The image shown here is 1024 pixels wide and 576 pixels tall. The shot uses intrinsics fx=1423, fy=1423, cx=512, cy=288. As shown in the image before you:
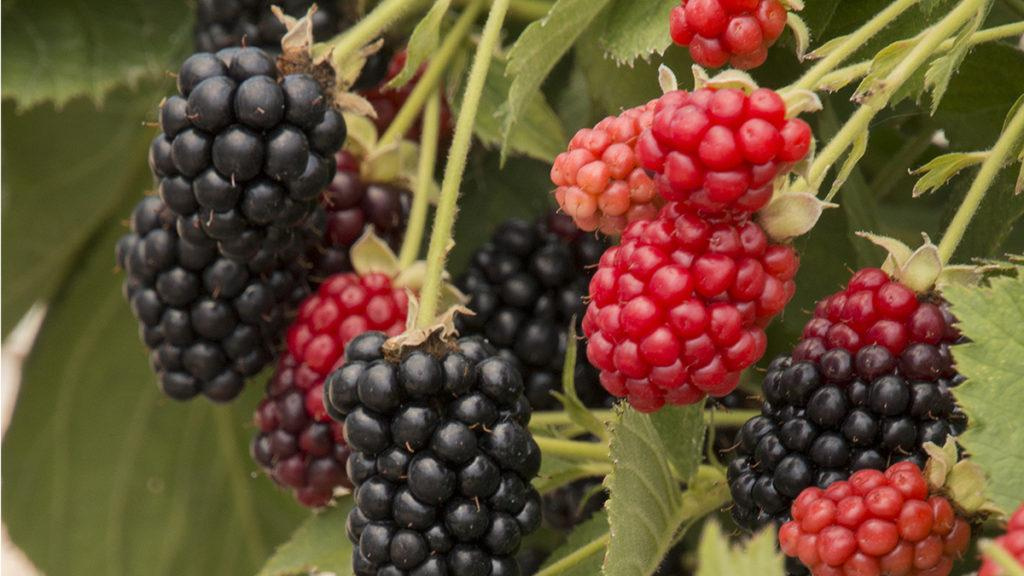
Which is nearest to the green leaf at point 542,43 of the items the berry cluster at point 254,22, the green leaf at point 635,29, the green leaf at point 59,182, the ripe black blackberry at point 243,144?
the green leaf at point 635,29

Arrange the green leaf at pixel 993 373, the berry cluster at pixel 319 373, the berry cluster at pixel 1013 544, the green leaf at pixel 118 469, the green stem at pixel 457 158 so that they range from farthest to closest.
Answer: the green leaf at pixel 118 469 → the berry cluster at pixel 319 373 → the green stem at pixel 457 158 → the green leaf at pixel 993 373 → the berry cluster at pixel 1013 544

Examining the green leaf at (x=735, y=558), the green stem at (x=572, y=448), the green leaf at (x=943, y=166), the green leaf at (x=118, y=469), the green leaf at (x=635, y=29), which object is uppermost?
the green leaf at (x=735, y=558)

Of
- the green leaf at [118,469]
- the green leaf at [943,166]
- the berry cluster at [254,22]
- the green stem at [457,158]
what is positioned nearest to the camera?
the green leaf at [943,166]

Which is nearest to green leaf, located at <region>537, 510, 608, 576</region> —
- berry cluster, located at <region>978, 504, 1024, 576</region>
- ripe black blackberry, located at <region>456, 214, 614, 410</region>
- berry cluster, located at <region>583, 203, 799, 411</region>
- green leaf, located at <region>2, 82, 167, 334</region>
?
ripe black blackberry, located at <region>456, 214, 614, 410</region>

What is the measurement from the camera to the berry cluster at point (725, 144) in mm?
716

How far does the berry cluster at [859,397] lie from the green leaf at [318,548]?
0.36 metres

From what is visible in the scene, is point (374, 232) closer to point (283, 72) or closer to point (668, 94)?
point (283, 72)

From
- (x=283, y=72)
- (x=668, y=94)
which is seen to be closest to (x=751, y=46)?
(x=668, y=94)

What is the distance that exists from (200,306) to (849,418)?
19.9 inches

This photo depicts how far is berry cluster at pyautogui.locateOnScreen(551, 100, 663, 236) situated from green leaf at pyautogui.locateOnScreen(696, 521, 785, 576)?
274 millimetres

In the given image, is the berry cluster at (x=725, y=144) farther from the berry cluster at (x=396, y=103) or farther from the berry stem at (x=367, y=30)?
the berry cluster at (x=396, y=103)

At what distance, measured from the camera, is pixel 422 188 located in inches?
43.1

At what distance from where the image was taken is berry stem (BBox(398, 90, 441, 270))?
1078 mm

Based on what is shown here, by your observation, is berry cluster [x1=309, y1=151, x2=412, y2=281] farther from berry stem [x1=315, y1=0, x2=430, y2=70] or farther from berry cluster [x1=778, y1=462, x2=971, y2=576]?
berry cluster [x1=778, y1=462, x2=971, y2=576]
